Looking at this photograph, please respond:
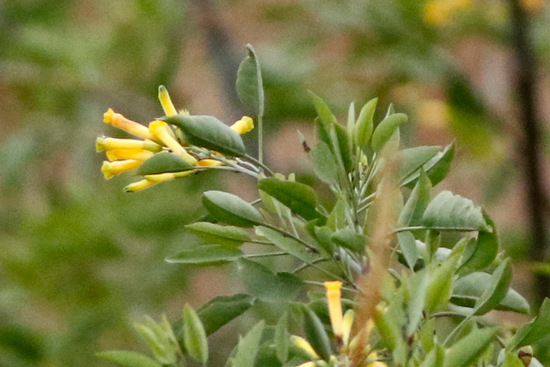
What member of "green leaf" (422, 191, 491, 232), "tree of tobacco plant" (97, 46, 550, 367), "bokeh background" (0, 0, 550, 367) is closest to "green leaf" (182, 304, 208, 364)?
"tree of tobacco plant" (97, 46, 550, 367)

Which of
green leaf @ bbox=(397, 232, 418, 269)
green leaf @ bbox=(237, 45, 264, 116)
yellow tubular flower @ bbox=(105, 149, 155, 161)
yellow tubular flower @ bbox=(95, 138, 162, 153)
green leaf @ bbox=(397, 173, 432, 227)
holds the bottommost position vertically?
green leaf @ bbox=(397, 232, 418, 269)

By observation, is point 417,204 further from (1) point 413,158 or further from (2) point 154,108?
(2) point 154,108

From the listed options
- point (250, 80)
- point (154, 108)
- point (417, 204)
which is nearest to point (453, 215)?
point (417, 204)

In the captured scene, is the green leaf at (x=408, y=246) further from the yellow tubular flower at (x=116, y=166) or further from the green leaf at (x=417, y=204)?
the yellow tubular flower at (x=116, y=166)

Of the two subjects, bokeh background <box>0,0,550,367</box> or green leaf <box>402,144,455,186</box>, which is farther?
bokeh background <box>0,0,550,367</box>

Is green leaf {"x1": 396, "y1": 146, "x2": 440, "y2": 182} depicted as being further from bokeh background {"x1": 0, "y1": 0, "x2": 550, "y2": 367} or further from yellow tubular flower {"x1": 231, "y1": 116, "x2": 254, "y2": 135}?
bokeh background {"x1": 0, "y1": 0, "x2": 550, "y2": 367}

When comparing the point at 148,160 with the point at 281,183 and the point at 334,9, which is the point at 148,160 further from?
the point at 334,9
